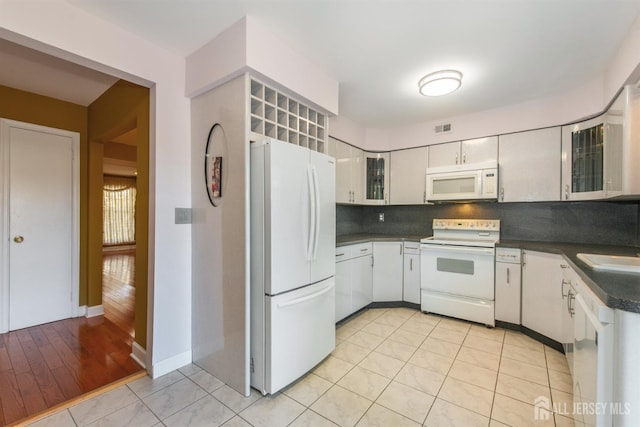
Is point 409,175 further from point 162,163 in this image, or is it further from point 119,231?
point 119,231

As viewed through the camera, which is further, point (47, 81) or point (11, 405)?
point (47, 81)

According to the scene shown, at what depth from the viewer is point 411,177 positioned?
3.73 metres

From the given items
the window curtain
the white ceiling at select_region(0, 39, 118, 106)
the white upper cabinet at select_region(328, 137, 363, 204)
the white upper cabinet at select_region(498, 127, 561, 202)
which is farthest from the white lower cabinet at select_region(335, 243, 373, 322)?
the window curtain

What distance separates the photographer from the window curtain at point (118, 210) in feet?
26.1

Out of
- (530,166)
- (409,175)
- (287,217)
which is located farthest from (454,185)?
(287,217)

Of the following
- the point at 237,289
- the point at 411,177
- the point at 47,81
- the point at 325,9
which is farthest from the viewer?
the point at 411,177

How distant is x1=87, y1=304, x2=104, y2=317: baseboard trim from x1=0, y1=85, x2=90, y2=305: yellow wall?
115 millimetres

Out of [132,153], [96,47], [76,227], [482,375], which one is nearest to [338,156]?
[96,47]

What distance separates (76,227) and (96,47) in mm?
2415

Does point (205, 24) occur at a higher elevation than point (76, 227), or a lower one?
higher

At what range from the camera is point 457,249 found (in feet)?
10.0

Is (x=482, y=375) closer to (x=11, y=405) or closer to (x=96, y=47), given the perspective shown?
(x=11, y=405)

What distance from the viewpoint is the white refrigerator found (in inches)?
72.1

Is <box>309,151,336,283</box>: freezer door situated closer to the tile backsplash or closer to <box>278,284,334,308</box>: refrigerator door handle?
<box>278,284,334,308</box>: refrigerator door handle
